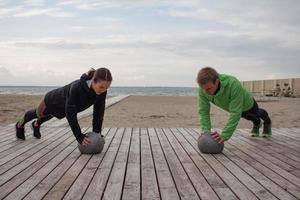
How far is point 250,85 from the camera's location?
5712cm

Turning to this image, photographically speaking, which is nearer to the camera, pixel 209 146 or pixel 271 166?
pixel 271 166

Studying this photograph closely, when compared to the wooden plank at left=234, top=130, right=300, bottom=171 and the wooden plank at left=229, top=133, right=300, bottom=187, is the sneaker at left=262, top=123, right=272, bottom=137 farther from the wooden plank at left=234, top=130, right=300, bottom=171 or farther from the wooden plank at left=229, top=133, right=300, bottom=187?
the wooden plank at left=229, top=133, right=300, bottom=187

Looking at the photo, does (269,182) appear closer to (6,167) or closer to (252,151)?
(252,151)

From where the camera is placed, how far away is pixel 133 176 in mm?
3963

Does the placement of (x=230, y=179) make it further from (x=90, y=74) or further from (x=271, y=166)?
(x=90, y=74)

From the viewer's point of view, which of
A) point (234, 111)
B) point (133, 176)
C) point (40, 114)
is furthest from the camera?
point (40, 114)

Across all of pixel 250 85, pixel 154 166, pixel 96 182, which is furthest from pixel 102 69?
pixel 250 85

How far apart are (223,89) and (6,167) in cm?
295

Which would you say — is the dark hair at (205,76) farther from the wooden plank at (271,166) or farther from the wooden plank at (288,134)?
the wooden plank at (288,134)

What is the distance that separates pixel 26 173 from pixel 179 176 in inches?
60.2

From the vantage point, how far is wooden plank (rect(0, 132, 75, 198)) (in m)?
3.43

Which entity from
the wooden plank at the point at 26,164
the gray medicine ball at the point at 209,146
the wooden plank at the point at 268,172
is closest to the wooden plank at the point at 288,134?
the wooden plank at the point at 268,172

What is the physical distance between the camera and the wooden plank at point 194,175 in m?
3.35

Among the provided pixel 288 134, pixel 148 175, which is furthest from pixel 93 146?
pixel 288 134
